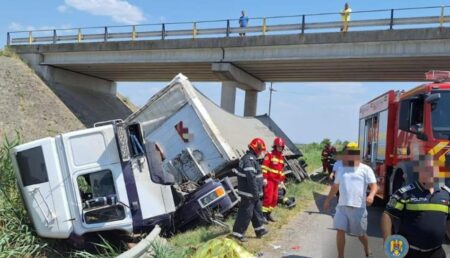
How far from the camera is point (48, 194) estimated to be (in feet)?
24.0

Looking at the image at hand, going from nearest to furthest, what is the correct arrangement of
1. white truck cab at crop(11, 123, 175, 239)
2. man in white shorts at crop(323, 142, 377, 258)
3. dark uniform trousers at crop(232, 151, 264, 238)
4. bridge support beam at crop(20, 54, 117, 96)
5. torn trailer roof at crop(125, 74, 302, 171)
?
man in white shorts at crop(323, 142, 377, 258), white truck cab at crop(11, 123, 175, 239), dark uniform trousers at crop(232, 151, 264, 238), torn trailer roof at crop(125, 74, 302, 171), bridge support beam at crop(20, 54, 117, 96)

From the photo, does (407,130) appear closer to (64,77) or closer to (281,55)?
(281,55)

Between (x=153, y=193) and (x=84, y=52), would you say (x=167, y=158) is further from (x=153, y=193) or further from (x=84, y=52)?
(x=84, y=52)

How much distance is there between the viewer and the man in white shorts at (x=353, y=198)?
614 centimetres

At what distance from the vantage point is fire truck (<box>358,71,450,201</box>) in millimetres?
8016

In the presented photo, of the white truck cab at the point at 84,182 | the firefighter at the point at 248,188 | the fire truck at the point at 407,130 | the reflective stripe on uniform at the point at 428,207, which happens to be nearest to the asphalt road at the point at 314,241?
the firefighter at the point at 248,188

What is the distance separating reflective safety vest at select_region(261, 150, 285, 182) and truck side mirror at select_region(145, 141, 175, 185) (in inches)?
71.0

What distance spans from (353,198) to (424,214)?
2057mm

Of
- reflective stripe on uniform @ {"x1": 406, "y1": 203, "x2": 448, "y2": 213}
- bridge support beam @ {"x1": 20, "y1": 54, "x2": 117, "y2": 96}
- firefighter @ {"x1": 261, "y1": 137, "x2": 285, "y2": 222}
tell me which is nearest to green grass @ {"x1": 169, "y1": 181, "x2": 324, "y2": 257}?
firefighter @ {"x1": 261, "y1": 137, "x2": 285, "y2": 222}

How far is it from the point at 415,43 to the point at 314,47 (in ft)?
14.7

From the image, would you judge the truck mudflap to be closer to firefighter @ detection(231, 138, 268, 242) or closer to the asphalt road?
firefighter @ detection(231, 138, 268, 242)

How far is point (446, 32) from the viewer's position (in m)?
20.5

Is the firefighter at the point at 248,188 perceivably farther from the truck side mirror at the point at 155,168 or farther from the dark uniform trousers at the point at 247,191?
the truck side mirror at the point at 155,168

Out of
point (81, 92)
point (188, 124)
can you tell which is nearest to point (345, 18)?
point (188, 124)
